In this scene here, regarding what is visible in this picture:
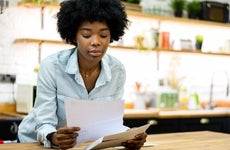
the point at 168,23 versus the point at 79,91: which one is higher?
the point at 168,23

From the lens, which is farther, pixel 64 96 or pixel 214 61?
pixel 214 61

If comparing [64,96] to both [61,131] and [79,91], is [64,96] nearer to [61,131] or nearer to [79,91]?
[79,91]

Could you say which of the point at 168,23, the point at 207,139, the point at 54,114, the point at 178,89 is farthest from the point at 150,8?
the point at 54,114

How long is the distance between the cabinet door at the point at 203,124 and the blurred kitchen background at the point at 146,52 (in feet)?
1.44

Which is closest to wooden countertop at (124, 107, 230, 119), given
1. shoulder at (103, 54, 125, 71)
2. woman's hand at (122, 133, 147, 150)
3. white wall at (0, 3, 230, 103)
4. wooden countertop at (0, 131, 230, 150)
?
white wall at (0, 3, 230, 103)

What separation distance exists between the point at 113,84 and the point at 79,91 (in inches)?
7.6

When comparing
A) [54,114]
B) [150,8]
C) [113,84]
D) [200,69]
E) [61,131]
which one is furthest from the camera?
[200,69]

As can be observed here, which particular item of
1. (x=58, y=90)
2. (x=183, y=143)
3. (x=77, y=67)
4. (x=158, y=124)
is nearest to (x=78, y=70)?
(x=77, y=67)

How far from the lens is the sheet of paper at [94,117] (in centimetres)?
167

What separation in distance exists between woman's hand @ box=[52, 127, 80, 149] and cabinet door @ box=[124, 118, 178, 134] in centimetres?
226

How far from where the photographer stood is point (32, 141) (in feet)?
6.90

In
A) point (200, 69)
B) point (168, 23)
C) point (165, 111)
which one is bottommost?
point (165, 111)

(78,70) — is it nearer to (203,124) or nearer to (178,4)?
(203,124)

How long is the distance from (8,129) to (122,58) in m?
2.16
